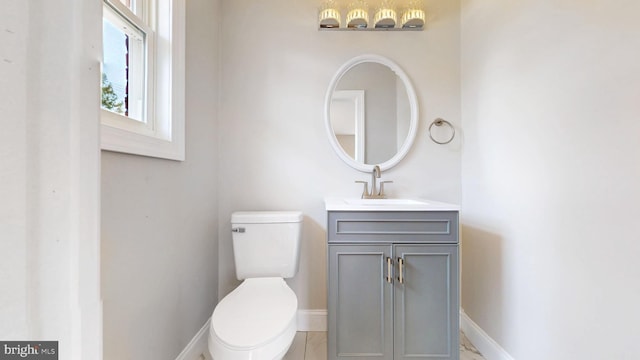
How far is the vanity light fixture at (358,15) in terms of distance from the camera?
5.93 ft

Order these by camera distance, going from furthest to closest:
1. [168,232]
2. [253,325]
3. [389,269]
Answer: [389,269] < [168,232] < [253,325]

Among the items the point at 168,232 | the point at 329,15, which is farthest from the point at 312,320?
the point at 329,15

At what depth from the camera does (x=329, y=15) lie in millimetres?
1810

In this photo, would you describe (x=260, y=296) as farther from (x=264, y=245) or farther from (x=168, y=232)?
(x=168, y=232)

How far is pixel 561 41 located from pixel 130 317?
2.01 meters

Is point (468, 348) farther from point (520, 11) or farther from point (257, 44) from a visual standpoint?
point (257, 44)

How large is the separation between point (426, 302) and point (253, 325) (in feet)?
2.87

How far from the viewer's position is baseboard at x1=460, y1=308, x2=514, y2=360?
146cm

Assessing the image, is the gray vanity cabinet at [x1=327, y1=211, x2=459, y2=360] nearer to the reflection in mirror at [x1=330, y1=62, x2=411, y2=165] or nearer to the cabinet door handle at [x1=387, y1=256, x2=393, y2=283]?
the cabinet door handle at [x1=387, y1=256, x2=393, y2=283]

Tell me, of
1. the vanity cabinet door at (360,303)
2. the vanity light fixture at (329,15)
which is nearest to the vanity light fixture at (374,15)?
the vanity light fixture at (329,15)

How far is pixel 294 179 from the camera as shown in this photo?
191cm

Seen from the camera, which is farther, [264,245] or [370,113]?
[370,113]

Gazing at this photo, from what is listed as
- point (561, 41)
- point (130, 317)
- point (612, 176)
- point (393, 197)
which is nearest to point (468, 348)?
point (393, 197)

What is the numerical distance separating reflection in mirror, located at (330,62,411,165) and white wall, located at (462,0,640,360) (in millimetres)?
486
